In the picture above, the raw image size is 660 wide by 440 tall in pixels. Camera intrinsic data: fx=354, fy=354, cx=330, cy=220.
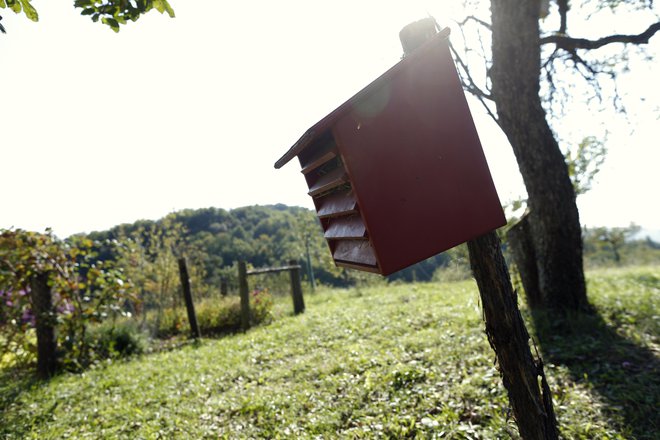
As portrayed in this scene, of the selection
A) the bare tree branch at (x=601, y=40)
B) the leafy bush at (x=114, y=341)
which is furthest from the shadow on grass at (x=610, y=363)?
the leafy bush at (x=114, y=341)

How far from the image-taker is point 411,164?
1600 millimetres

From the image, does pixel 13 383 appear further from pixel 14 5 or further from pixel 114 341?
pixel 14 5

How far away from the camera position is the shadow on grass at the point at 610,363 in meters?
2.73

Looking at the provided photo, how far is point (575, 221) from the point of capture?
5031 millimetres

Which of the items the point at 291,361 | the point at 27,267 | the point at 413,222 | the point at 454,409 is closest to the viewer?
the point at 413,222

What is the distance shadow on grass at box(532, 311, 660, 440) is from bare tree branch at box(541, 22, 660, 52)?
4.42m

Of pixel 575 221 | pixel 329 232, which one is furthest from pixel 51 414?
pixel 575 221

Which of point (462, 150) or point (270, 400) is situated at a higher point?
point (462, 150)

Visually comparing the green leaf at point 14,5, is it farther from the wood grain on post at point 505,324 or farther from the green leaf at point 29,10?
the wood grain on post at point 505,324

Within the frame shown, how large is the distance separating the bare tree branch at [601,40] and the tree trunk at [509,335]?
19.4 feet

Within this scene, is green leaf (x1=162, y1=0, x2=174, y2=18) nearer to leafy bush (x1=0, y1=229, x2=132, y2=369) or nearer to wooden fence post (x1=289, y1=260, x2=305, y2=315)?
leafy bush (x1=0, y1=229, x2=132, y2=369)

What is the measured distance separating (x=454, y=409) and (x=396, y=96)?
2.87m

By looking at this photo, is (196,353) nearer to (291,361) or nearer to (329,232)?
(291,361)

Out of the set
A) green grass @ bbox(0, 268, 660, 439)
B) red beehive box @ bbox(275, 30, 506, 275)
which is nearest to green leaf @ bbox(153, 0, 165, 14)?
red beehive box @ bbox(275, 30, 506, 275)
